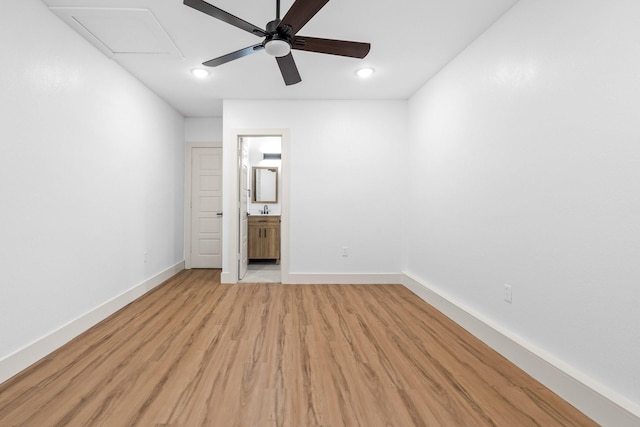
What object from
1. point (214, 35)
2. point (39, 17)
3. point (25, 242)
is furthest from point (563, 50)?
point (25, 242)

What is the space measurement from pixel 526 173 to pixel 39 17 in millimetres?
3545

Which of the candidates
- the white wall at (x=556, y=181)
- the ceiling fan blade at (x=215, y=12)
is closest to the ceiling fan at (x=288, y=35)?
the ceiling fan blade at (x=215, y=12)

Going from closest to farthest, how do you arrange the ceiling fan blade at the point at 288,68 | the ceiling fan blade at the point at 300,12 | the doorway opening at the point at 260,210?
1. the ceiling fan blade at the point at 300,12
2. the ceiling fan blade at the point at 288,68
3. the doorway opening at the point at 260,210

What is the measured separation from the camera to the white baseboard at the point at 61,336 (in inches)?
67.4

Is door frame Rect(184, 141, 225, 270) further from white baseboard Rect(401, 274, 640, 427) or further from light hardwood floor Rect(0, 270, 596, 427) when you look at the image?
white baseboard Rect(401, 274, 640, 427)

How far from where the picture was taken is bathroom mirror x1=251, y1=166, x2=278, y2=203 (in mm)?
5816

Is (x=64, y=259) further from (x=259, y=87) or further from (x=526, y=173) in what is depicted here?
(x=526, y=173)

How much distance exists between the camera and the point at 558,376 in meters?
1.57

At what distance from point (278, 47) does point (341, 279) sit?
287cm

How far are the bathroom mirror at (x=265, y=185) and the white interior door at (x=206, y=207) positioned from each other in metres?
1.20

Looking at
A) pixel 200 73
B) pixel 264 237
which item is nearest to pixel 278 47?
pixel 200 73

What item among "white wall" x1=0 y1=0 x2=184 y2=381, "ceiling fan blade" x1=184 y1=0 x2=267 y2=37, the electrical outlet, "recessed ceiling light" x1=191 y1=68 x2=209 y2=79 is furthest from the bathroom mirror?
the electrical outlet

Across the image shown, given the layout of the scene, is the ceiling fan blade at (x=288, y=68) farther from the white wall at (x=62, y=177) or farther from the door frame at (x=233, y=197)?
the white wall at (x=62, y=177)

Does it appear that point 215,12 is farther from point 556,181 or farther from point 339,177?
point 339,177
